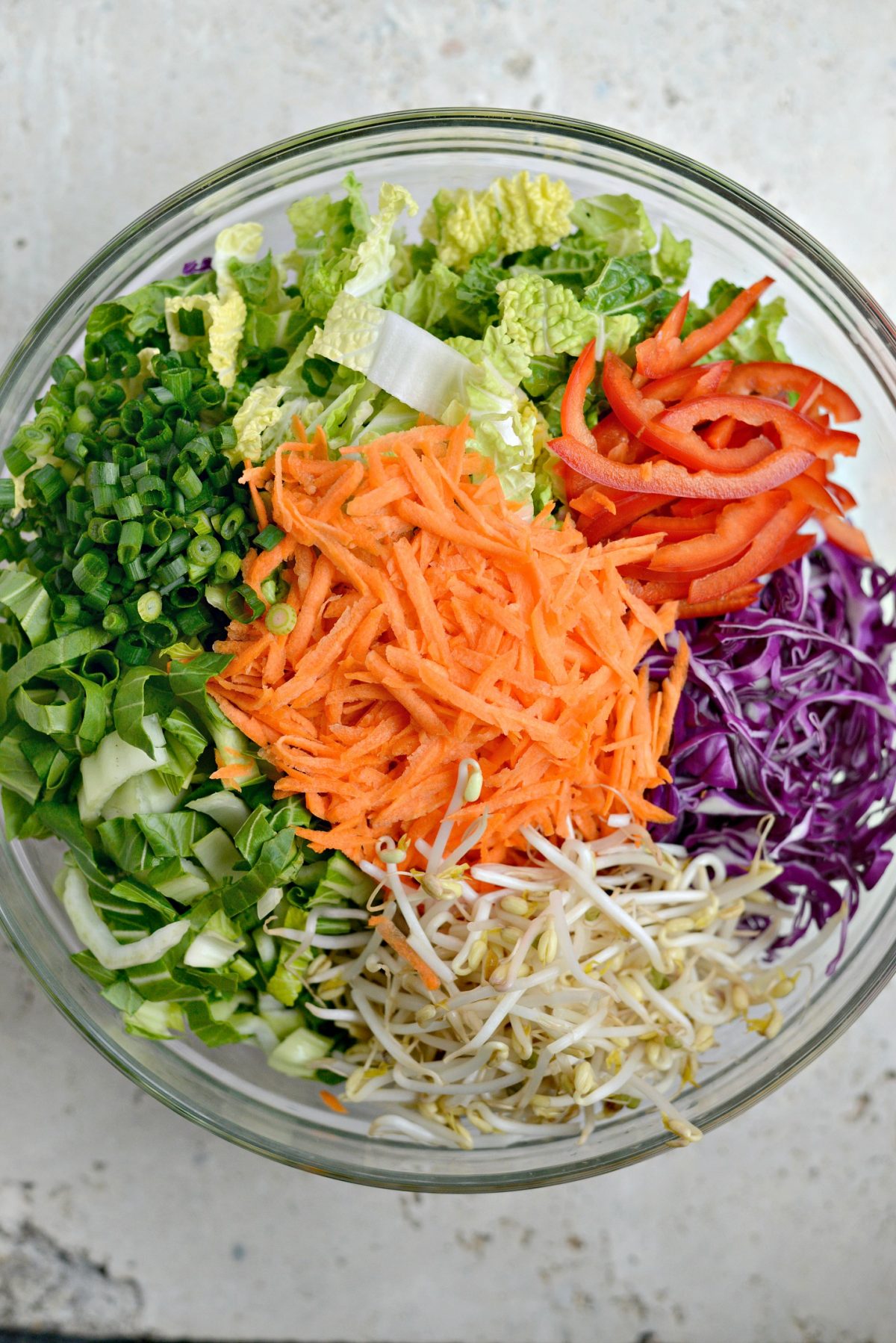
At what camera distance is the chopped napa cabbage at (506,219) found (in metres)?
1.64

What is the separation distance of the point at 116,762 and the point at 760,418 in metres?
1.24

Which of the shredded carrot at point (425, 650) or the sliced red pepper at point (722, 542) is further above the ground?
the sliced red pepper at point (722, 542)

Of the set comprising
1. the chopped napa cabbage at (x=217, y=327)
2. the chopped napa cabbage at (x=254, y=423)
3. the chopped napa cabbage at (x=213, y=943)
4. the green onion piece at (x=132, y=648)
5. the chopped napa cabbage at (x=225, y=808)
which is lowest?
the chopped napa cabbage at (x=213, y=943)

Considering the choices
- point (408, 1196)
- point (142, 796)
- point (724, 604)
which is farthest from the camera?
point (408, 1196)

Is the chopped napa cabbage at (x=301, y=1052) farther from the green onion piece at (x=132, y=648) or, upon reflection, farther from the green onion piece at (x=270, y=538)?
the green onion piece at (x=270, y=538)

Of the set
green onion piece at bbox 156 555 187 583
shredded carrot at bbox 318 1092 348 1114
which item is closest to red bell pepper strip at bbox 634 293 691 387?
green onion piece at bbox 156 555 187 583

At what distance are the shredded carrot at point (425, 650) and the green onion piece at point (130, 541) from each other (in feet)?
0.55

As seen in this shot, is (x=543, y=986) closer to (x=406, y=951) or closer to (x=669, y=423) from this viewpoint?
(x=406, y=951)

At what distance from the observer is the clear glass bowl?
1771 millimetres

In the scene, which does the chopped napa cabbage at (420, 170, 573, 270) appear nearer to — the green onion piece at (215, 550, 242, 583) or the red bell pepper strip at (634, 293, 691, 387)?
the red bell pepper strip at (634, 293, 691, 387)

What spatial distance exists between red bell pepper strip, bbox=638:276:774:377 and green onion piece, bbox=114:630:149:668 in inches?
37.7

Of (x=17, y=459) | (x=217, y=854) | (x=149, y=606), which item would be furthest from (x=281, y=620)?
(x=17, y=459)

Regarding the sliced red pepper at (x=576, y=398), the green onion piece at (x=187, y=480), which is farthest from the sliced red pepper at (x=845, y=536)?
the green onion piece at (x=187, y=480)

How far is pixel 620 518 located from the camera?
160 cm
